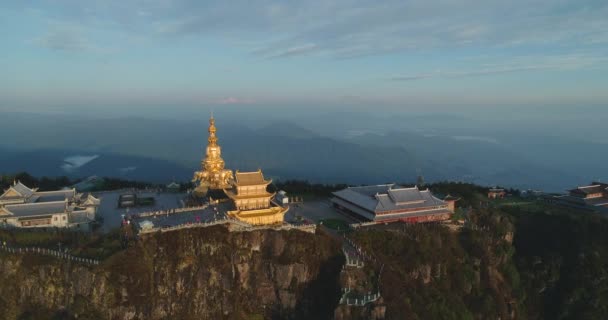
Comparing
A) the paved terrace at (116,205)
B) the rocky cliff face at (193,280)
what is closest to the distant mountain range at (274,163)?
the paved terrace at (116,205)

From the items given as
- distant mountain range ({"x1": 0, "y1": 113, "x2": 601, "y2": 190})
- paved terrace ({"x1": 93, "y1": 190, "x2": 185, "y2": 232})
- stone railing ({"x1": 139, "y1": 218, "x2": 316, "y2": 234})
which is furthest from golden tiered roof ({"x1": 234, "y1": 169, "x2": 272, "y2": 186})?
distant mountain range ({"x1": 0, "y1": 113, "x2": 601, "y2": 190})

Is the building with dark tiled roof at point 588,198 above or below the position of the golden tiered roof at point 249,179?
below

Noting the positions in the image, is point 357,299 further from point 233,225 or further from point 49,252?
point 49,252

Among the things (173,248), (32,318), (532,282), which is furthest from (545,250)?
(32,318)

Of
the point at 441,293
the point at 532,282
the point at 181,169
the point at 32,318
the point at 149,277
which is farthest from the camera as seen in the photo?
the point at 181,169

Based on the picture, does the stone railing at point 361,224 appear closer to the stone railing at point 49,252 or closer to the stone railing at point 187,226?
the stone railing at point 187,226

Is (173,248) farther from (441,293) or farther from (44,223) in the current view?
(441,293)

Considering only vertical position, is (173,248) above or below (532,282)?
above
